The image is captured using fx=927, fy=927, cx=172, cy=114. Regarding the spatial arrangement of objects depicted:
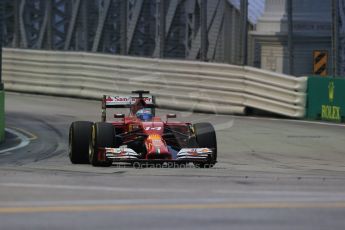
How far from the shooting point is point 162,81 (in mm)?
26078

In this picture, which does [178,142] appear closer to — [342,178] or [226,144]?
[342,178]

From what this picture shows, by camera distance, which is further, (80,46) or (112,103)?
(80,46)

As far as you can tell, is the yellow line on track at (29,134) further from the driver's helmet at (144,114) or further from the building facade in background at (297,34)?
the building facade in background at (297,34)

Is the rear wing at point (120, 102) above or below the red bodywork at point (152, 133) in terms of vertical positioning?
above

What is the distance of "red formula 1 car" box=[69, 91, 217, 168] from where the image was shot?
41.3 ft

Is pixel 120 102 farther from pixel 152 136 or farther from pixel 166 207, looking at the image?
pixel 166 207

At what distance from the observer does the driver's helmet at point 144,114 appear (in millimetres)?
13711

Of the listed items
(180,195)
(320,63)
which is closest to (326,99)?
(320,63)

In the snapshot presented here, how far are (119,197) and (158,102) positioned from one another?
57.0 ft

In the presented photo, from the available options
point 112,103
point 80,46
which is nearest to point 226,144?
point 112,103

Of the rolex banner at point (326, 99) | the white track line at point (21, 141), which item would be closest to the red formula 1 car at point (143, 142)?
the white track line at point (21, 141)

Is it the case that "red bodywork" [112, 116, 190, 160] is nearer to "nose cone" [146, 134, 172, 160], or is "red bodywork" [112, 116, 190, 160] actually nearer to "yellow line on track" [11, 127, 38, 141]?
"nose cone" [146, 134, 172, 160]

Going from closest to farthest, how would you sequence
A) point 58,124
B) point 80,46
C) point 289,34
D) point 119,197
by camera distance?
point 119,197 → point 58,124 → point 289,34 → point 80,46

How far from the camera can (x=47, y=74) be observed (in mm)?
29875
